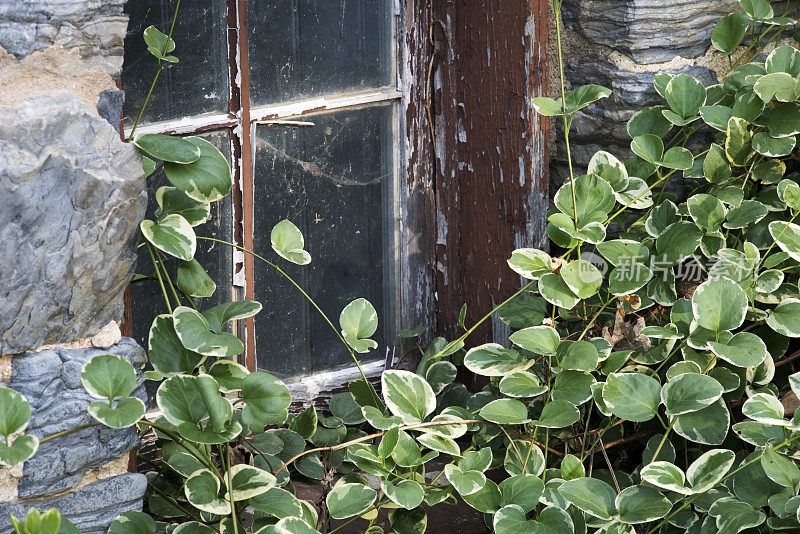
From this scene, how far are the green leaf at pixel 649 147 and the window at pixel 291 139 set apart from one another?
0.49 m

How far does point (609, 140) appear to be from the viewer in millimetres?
1361

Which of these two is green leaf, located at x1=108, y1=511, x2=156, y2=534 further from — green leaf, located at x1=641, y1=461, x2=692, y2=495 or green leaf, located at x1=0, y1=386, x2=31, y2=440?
green leaf, located at x1=641, y1=461, x2=692, y2=495

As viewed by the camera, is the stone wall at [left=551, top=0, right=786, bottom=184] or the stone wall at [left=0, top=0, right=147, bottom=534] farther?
the stone wall at [left=551, top=0, right=786, bottom=184]

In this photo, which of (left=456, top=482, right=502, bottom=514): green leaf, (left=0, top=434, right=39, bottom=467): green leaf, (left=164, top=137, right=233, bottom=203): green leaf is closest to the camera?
(left=0, top=434, right=39, bottom=467): green leaf

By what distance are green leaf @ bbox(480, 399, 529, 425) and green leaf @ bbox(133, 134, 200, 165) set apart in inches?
21.4

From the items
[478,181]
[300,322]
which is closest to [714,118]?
[478,181]

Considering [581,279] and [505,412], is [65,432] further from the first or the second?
[581,279]

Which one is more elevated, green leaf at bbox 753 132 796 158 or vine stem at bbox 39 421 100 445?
green leaf at bbox 753 132 796 158

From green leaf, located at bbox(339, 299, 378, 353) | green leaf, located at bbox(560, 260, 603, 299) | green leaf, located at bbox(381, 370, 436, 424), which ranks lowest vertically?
green leaf, located at bbox(381, 370, 436, 424)

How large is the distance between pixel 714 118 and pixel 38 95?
1.00m

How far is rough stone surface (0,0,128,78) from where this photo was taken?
772 millimetres

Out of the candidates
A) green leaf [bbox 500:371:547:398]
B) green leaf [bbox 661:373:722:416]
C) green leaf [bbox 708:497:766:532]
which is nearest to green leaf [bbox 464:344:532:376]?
green leaf [bbox 500:371:547:398]

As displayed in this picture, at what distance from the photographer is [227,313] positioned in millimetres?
1013

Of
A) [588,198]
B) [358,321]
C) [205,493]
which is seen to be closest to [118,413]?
[205,493]
